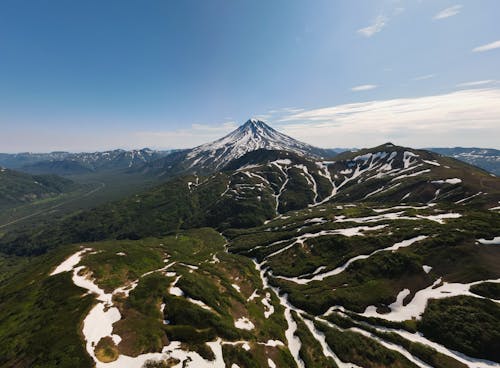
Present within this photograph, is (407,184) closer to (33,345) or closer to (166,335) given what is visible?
(166,335)

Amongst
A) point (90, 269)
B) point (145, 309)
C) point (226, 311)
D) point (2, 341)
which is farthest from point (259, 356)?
point (90, 269)

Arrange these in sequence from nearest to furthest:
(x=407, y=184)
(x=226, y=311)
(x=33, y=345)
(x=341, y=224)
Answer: (x=33, y=345)
(x=226, y=311)
(x=341, y=224)
(x=407, y=184)

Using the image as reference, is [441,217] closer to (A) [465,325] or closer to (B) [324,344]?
(A) [465,325]

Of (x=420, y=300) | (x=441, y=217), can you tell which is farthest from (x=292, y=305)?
(x=441, y=217)

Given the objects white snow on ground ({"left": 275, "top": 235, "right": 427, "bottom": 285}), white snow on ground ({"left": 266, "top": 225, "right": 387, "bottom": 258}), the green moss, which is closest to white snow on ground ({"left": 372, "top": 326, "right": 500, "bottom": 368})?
the green moss

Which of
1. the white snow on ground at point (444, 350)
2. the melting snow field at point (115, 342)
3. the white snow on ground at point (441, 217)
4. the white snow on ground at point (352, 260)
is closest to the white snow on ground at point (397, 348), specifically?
the white snow on ground at point (444, 350)

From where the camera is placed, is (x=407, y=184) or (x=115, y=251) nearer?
(x=115, y=251)
